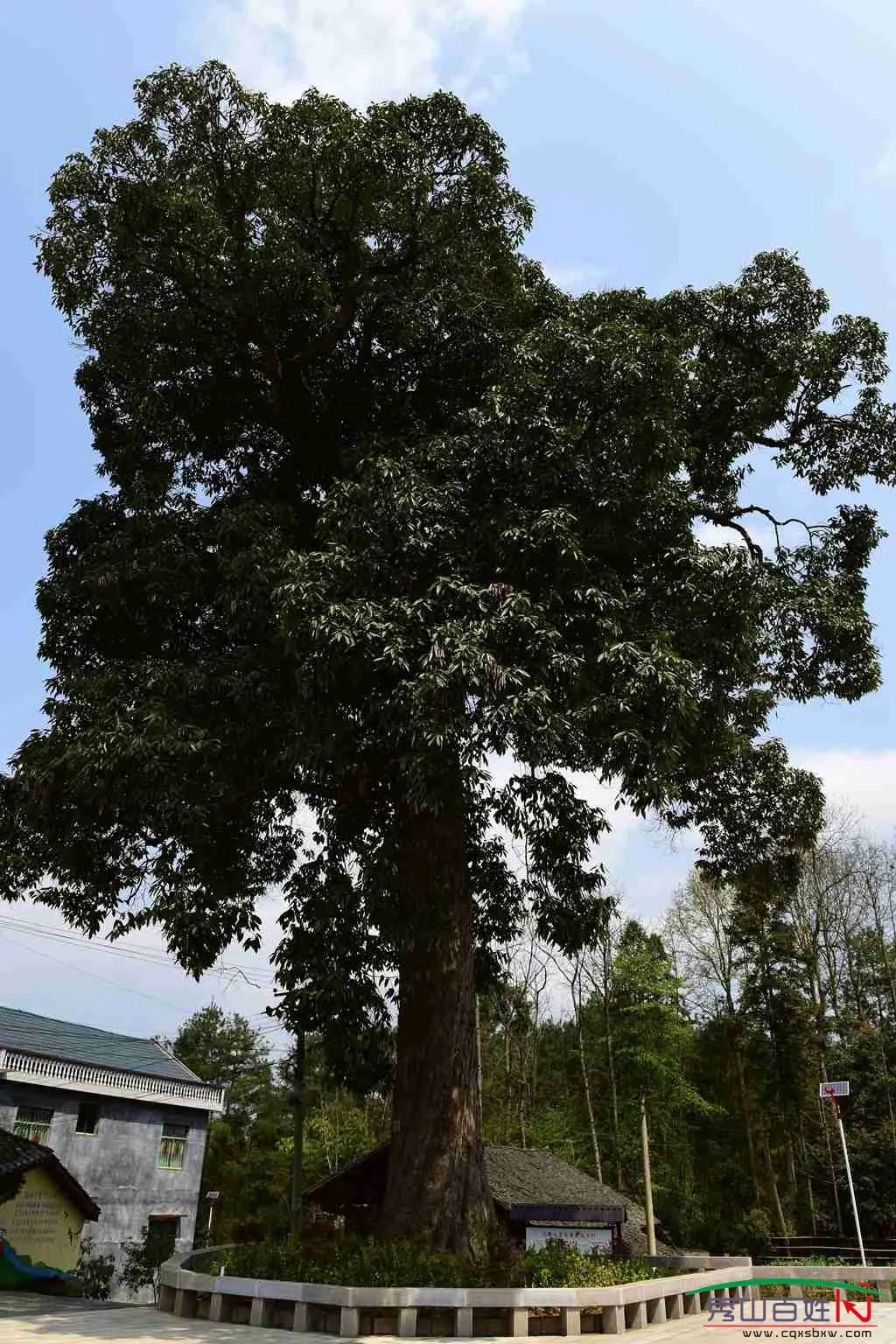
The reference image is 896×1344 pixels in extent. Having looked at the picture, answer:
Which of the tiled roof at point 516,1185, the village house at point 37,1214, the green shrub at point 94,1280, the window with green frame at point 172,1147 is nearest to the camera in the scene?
the village house at point 37,1214

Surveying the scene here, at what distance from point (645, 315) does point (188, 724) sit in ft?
31.5

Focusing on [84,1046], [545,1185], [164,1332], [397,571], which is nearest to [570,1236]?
[545,1185]

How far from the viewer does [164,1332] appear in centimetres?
945

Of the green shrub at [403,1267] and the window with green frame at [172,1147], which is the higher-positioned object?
the window with green frame at [172,1147]

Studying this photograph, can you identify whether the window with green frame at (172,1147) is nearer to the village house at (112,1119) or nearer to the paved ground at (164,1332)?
the village house at (112,1119)

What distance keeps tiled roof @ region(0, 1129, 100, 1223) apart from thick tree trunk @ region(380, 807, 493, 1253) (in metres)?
9.45

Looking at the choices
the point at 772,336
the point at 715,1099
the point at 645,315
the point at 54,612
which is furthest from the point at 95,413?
the point at 715,1099

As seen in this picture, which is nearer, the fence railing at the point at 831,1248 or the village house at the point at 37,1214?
the village house at the point at 37,1214

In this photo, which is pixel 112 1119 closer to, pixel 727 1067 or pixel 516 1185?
pixel 516 1185

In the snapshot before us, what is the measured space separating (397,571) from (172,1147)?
23665 mm

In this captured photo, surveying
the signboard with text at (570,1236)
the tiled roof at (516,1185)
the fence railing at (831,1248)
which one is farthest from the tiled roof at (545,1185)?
the fence railing at (831,1248)

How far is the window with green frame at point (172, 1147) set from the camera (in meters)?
28.1

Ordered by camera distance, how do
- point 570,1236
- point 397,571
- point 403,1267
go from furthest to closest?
point 570,1236
point 397,571
point 403,1267

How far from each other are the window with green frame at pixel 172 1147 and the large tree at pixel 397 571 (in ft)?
57.0
